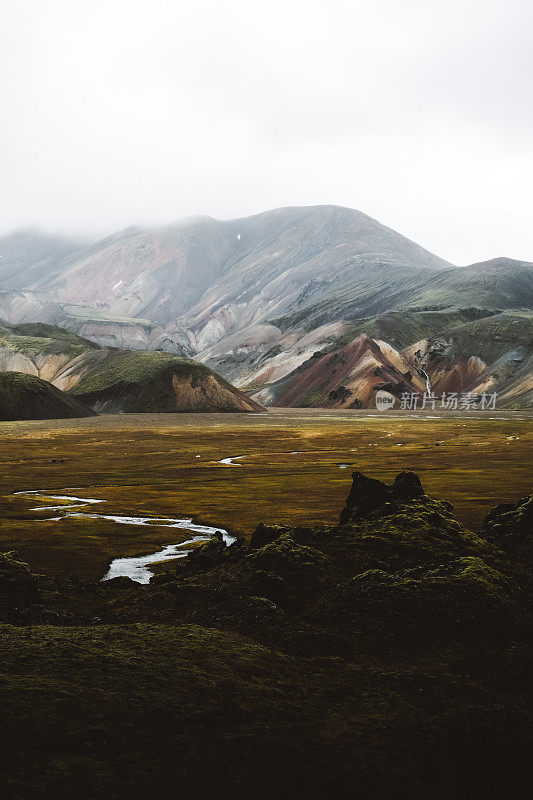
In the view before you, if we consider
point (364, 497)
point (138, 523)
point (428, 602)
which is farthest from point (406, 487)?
point (138, 523)

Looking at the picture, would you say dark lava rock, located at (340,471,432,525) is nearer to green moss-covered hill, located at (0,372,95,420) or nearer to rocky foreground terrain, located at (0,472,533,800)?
rocky foreground terrain, located at (0,472,533,800)

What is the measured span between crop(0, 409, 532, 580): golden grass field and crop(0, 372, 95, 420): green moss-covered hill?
38037mm

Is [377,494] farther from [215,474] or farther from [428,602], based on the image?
[215,474]

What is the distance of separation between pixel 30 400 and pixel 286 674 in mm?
165691

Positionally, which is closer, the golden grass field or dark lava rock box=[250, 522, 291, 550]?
dark lava rock box=[250, 522, 291, 550]

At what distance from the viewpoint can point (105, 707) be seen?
37.7 ft

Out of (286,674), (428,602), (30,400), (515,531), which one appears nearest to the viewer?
(286,674)

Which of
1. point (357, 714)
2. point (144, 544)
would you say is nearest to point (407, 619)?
point (357, 714)

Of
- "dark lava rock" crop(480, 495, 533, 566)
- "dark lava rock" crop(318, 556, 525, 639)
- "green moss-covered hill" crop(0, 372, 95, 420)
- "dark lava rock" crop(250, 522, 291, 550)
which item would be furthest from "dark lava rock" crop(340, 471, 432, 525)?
"green moss-covered hill" crop(0, 372, 95, 420)

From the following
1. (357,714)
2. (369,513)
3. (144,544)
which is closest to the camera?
(357,714)

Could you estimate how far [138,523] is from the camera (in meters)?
38.0

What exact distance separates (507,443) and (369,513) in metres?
74.4

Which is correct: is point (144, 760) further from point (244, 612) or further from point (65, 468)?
point (65, 468)

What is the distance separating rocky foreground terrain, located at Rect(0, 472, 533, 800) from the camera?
9836 mm
